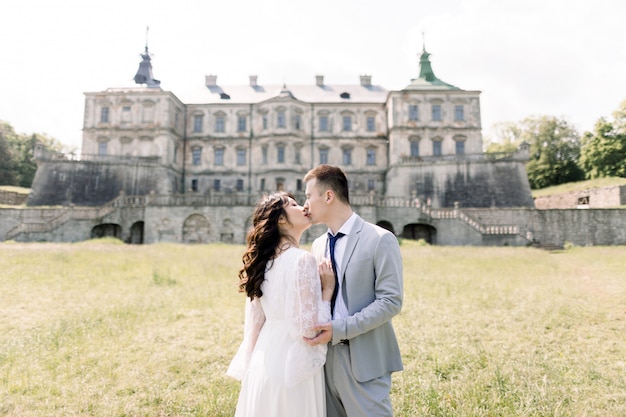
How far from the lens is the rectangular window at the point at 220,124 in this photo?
140ft

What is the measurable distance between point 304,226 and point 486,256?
59.6ft

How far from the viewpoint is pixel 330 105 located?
4200 cm

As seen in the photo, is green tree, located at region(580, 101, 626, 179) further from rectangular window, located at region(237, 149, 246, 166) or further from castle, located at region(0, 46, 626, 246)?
rectangular window, located at region(237, 149, 246, 166)

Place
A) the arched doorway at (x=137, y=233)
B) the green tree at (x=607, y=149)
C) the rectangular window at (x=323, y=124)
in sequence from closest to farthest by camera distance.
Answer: the arched doorway at (x=137, y=233) → the green tree at (x=607, y=149) → the rectangular window at (x=323, y=124)

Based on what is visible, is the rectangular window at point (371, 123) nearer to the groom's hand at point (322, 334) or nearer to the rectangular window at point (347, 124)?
the rectangular window at point (347, 124)

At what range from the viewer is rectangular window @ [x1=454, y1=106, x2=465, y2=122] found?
3978 centimetres

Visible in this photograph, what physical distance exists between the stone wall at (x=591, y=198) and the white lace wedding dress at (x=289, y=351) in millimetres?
37538

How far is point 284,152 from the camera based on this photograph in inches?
1583

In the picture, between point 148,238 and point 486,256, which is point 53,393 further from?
point 148,238

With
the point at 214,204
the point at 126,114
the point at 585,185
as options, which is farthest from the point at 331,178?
the point at 126,114

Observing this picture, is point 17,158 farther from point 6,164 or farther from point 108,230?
point 108,230

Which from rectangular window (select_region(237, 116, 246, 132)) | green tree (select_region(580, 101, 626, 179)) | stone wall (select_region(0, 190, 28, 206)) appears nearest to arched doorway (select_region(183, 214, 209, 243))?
rectangular window (select_region(237, 116, 246, 132))

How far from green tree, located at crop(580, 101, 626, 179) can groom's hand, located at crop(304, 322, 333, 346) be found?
1830 inches

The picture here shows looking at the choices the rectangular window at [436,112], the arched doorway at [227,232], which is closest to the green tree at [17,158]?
the arched doorway at [227,232]
